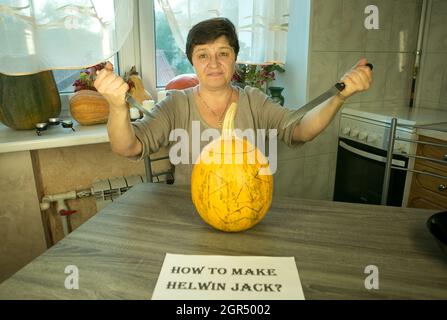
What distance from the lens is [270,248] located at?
25.6 inches

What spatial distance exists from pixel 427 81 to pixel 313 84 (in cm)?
82

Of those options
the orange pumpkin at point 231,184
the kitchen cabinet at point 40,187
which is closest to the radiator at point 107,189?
the kitchen cabinet at point 40,187

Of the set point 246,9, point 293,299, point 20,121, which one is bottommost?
point 293,299

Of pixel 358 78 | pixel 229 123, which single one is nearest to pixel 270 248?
pixel 229 123

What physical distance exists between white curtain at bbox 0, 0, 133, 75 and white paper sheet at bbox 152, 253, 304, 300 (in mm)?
981

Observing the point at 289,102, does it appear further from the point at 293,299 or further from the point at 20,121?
the point at 293,299

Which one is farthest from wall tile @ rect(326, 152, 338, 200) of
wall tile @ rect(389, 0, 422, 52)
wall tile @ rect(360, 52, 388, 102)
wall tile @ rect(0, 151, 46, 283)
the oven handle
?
wall tile @ rect(0, 151, 46, 283)

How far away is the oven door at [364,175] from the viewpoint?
1772 mm

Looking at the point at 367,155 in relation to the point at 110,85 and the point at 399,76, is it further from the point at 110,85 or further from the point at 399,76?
the point at 110,85

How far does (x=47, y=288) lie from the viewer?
1.75ft

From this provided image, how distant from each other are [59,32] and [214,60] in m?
0.60

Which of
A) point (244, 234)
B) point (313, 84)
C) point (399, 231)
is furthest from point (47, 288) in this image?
point (313, 84)

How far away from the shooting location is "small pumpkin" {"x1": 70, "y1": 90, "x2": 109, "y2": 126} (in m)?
1.42

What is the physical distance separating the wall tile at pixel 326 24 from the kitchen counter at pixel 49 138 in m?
1.24
